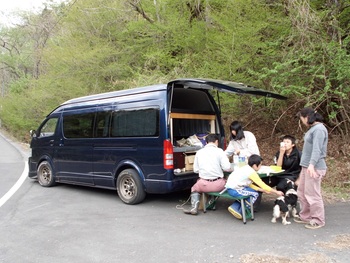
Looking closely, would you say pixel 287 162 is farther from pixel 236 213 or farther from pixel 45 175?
pixel 45 175

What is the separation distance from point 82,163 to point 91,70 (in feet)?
32.0

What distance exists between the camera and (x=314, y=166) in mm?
4816

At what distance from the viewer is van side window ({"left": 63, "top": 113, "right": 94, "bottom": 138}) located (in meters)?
7.35

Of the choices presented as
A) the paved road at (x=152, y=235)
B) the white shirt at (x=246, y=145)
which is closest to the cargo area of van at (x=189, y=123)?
the white shirt at (x=246, y=145)

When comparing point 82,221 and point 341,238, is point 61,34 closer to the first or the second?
point 82,221

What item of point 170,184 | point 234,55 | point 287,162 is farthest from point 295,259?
point 234,55

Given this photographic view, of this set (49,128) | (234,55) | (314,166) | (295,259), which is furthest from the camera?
(234,55)

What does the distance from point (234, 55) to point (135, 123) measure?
415 centimetres

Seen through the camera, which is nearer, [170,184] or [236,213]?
[236,213]

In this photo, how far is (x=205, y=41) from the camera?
1173 cm

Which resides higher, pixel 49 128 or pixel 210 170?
pixel 49 128

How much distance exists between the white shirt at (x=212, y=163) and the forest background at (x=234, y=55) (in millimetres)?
2606

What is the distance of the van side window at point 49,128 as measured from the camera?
8.43 meters

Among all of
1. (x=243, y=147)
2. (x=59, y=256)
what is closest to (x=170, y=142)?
(x=243, y=147)
